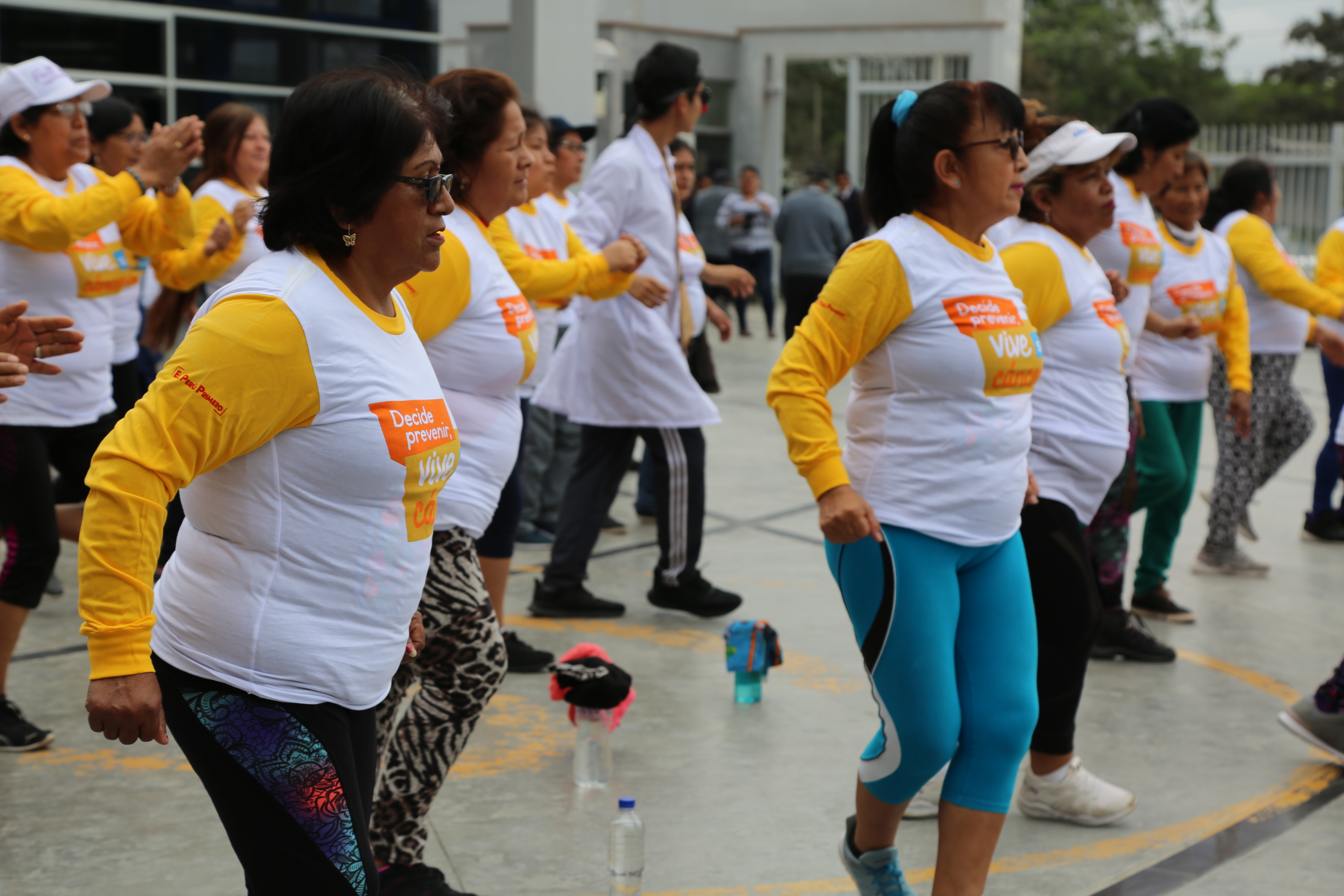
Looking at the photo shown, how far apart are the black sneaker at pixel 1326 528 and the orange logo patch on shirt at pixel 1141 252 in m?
3.39

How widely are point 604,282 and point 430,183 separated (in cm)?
247

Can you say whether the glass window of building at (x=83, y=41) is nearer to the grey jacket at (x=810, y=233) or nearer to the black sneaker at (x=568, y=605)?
the grey jacket at (x=810, y=233)

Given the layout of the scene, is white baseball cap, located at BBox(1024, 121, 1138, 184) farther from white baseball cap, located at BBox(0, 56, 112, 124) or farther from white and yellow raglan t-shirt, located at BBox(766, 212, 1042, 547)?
white baseball cap, located at BBox(0, 56, 112, 124)

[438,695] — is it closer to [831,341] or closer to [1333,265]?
[831,341]

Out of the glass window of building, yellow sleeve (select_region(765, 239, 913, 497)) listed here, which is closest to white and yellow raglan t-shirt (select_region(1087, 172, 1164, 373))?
yellow sleeve (select_region(765, 239, 913, 497))

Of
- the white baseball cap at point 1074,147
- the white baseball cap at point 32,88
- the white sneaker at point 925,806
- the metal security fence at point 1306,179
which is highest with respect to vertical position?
the metal security fence at point 1306,179

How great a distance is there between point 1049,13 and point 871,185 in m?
56.9

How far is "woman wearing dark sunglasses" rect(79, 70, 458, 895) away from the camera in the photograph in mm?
1959

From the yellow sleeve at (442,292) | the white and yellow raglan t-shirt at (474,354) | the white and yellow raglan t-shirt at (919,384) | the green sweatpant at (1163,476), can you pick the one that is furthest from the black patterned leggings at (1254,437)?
the yellow sleeve at (442,292)

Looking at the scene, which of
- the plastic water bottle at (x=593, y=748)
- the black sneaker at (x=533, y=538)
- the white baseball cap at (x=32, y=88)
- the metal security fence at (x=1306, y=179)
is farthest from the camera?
the metal security fence at (x=1306, y=179)

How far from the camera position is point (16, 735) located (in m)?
4.05

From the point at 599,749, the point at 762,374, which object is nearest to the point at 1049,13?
the point at 762,374

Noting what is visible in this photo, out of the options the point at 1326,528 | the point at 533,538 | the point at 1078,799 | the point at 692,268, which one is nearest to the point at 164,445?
the point at 1078,799

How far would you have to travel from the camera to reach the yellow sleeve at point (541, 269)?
4.05 metres
